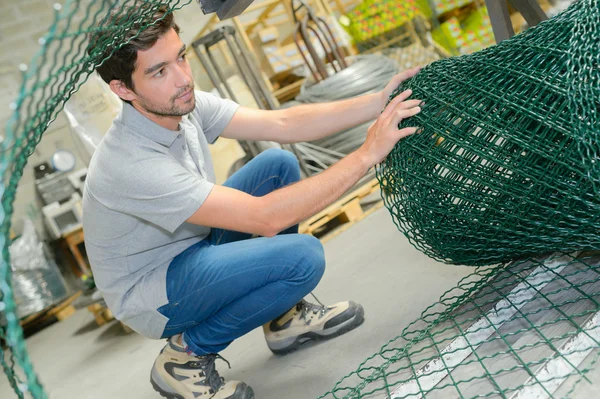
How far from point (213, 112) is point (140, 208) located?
60 centimetres

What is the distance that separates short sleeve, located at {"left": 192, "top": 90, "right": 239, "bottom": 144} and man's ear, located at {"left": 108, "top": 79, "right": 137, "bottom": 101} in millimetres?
389

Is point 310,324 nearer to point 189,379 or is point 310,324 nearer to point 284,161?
point 189,379

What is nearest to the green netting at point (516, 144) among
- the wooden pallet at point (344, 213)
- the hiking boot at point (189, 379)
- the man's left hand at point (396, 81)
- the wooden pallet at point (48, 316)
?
the man's left hand at point (396, 81)

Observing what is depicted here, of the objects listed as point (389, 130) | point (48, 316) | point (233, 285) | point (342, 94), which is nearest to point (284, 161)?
point (233, 285)

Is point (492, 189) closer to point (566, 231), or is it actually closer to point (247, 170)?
point (566, 231)

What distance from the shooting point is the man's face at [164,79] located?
1692mm

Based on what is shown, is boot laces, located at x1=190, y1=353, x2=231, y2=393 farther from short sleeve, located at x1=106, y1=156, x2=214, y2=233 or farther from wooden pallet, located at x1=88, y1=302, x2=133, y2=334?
wooden pallet, located at x1=88, y1=302, x2=133, y2=334

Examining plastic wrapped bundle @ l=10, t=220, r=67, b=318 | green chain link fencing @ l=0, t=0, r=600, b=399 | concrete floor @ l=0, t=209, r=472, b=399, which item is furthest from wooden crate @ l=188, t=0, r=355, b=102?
green chain link fencing @ l=0, t=0, r=600, b=399

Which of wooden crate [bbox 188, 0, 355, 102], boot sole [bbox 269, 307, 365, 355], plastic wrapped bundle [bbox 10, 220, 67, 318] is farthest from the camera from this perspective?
plastic wrapped bundle [bbox 10, 220, 67, 318]

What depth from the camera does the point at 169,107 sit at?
5.76 feet

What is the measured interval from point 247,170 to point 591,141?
4.21 ft

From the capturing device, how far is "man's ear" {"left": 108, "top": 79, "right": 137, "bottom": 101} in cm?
174

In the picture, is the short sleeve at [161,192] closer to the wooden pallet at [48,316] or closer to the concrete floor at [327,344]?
the concrete floor at [327,344]

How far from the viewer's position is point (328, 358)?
191 cm
